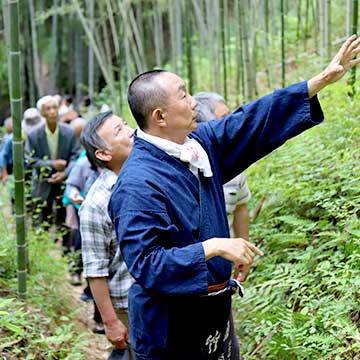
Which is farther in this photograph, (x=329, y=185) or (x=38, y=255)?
(x=38, y=255)

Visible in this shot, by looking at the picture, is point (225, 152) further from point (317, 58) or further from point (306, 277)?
point (317, 58)

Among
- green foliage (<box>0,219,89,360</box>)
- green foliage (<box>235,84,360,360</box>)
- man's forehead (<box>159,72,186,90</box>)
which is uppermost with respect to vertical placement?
man's forehead (<box>159,72,186,90</box>)

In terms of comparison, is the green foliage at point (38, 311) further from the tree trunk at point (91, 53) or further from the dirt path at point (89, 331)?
the tree trunk at point (91, 53)

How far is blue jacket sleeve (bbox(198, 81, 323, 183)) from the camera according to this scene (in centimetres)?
244

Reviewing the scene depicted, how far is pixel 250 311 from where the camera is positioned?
145 inches

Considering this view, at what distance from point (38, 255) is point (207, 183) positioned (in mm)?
2686

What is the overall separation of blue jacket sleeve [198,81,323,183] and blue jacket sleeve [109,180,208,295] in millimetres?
425

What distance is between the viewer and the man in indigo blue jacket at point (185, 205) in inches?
82.4

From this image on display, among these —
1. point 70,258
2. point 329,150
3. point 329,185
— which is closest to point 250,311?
point 329,185

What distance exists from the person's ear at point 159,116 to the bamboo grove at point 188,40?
7.09 feet

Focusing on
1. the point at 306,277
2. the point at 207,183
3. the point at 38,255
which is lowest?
the point at 38,255

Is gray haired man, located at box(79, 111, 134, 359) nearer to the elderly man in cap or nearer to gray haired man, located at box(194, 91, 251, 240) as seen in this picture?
gray haired man, located at box(194, 91, 251, 240)

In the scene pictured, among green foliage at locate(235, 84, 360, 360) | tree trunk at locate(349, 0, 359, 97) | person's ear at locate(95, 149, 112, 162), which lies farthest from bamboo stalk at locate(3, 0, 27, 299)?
tree trunk at locate(349, 0, 359, 97)

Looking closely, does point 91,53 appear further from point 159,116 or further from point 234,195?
point 159,116
